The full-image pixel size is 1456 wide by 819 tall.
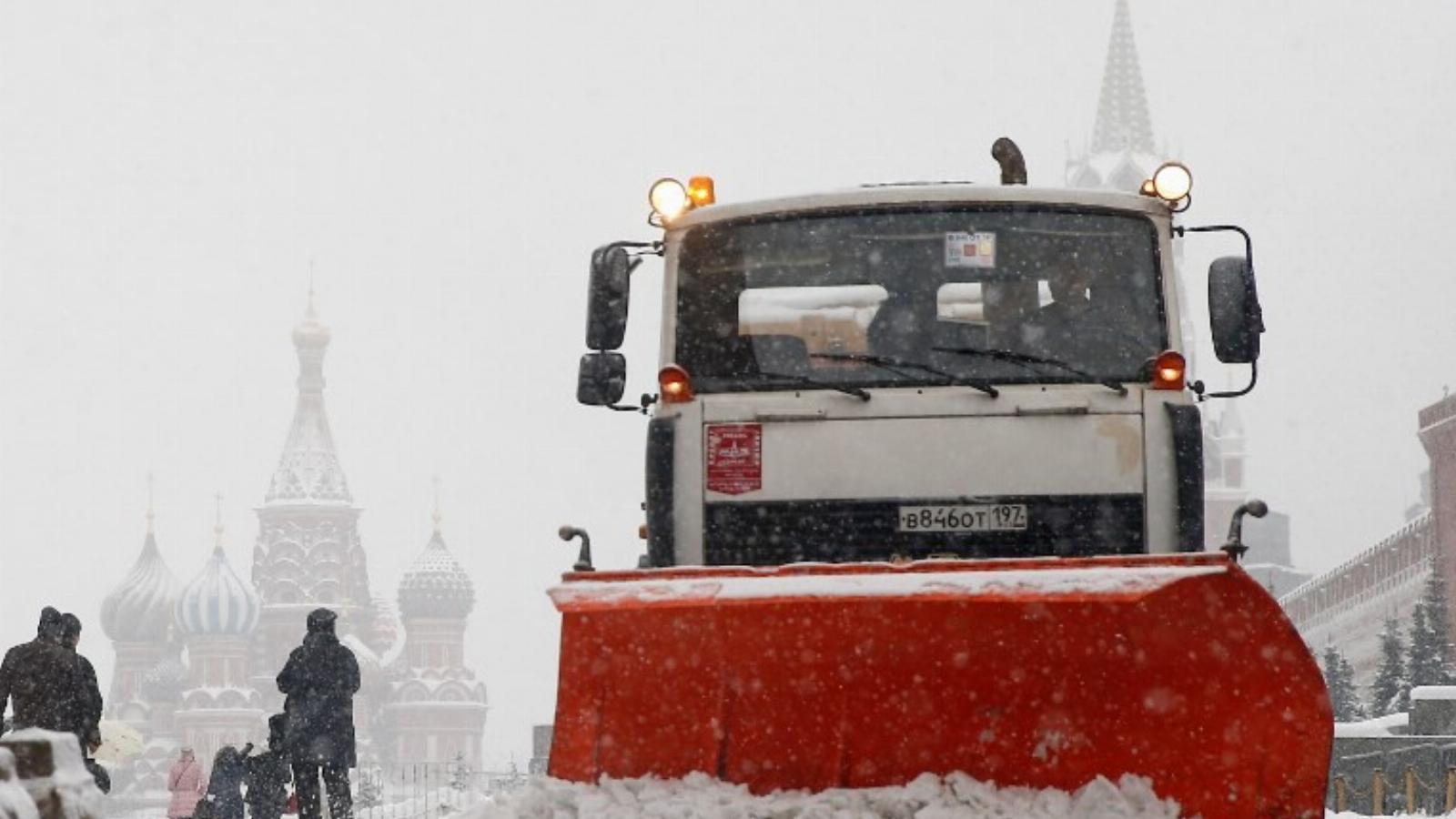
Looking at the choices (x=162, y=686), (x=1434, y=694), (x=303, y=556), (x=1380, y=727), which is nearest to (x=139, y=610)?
(x=162, y=686)

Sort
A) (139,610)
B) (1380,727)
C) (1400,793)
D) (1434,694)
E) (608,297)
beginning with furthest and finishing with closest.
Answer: (139,610) → (1380,727) → (1434,694) → (1400,793) → (608,297)

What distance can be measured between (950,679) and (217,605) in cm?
16547

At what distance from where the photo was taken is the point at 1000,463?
861 cm

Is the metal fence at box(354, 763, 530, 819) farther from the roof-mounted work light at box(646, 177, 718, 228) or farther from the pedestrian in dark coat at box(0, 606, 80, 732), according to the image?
the roof-mounted work light at box(646, 177, 718, 228)

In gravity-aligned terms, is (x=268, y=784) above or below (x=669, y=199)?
below

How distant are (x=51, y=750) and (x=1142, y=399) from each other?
376 cm

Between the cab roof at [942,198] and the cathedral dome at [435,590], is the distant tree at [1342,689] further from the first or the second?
the cathedral dome at [435,590]

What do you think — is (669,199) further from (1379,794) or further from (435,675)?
(435,675)

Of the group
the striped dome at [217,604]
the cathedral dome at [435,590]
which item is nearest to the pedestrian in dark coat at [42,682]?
the striped dome at [217,604]

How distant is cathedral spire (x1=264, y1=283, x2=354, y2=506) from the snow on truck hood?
17866 cm

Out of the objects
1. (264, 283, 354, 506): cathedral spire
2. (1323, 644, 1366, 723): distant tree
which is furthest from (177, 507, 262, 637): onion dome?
(1323, 644, 1366, 723): distant tree

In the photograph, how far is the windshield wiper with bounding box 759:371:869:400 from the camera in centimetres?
873

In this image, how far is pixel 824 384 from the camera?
8805 millimetres

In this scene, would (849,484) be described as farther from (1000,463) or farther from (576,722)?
(576,722)
